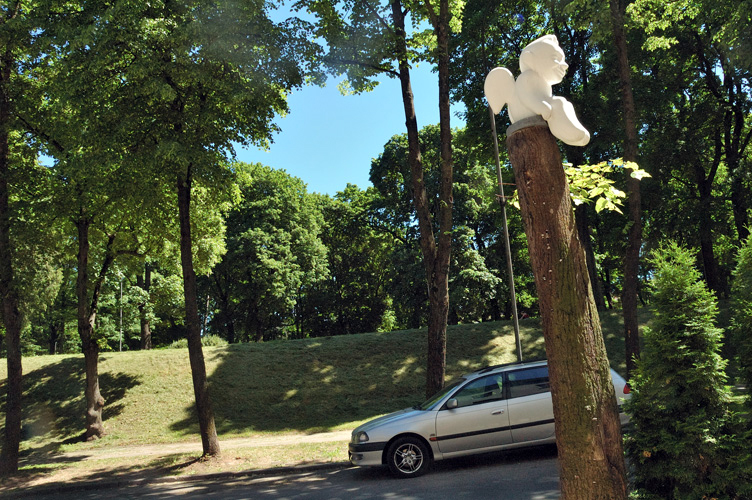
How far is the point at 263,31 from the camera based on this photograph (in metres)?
12.2

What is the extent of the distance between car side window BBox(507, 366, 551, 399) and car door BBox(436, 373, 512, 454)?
11.0 inches

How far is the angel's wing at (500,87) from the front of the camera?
10.6ft

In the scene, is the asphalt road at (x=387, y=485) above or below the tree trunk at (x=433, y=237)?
below

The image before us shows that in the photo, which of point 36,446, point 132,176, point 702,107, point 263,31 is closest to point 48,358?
point 36,446

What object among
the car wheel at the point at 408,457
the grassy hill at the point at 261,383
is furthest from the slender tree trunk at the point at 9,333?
the car wheel at the point at 408,457

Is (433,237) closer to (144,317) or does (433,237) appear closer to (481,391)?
(481,391)

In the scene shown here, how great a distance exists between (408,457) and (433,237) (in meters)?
4.88

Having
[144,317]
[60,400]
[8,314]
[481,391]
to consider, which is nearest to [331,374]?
[60,400]

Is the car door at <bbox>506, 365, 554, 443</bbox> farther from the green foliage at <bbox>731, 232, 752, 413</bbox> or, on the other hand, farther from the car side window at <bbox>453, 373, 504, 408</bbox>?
the green foliage at <bbox>731, 232, 752, 413</bbox>

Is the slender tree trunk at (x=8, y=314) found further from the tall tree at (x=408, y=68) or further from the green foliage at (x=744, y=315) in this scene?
the green foliage at (x=744, y=315)

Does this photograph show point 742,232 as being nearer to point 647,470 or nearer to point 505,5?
point 505,5

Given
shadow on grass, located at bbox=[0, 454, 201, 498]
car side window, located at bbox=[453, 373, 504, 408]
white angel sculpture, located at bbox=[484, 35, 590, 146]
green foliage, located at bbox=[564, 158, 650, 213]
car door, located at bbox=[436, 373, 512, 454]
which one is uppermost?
white angel sculpture, located at bbox=[484, 35, 590, 146]

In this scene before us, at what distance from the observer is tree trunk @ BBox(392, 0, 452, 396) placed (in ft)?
39.2

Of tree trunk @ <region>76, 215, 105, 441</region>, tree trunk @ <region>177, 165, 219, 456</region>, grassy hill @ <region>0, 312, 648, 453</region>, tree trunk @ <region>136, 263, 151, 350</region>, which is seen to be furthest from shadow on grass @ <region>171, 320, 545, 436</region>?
tree trunk @ <region>136, 263, 151, 350</region>
